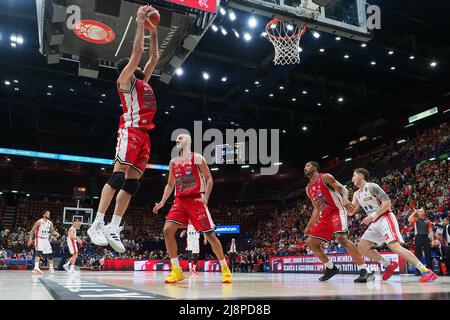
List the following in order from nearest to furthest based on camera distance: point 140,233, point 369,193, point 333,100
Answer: point 369,193, point 333,100, point 140,233

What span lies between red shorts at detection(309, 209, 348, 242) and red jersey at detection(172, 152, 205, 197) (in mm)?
2343

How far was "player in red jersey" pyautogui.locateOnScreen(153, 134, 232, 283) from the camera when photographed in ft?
17.5

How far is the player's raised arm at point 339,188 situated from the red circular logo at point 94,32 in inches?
171

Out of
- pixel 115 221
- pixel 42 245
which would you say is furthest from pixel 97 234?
pixel 42 245

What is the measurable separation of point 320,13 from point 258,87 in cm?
1114

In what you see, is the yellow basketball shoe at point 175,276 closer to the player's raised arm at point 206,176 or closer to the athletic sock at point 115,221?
the player's raised arm at point 206,176

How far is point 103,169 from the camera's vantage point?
3222 cm

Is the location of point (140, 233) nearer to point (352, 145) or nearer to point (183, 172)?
point (352, 145)

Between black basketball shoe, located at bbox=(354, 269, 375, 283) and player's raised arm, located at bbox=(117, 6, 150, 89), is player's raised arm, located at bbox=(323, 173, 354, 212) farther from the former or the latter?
player's raised arm, located at bbox=(117, 6, 150, 89)

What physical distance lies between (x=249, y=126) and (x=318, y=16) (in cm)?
1758

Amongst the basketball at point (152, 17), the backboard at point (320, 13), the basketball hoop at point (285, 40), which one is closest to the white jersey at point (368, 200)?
the backboard at point (320, 13)

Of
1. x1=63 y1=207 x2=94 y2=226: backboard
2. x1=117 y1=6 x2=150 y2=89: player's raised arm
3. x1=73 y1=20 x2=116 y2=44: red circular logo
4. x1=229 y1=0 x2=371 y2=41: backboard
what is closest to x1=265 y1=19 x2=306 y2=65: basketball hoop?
x1=229 y1=0 x2=371 y2=41: backboard

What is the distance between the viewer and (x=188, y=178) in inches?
214
